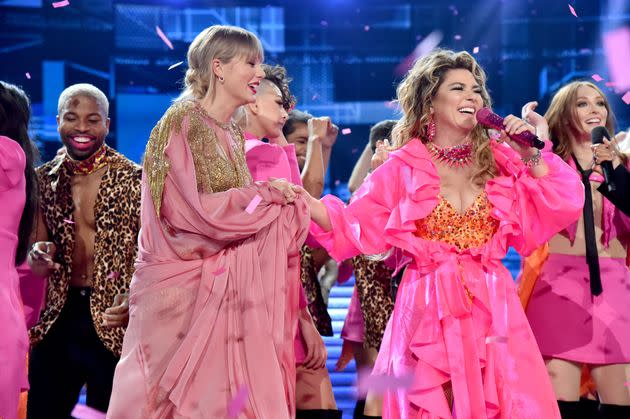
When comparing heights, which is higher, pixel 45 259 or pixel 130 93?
pixel 130 93

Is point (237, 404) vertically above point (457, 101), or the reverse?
point (457, 101)

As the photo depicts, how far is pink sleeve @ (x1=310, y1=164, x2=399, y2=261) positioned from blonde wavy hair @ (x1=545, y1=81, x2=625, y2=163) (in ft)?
3.96

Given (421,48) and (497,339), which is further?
(421,48)

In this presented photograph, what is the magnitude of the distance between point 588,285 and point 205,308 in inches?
76.2

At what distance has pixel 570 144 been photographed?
4.72 m

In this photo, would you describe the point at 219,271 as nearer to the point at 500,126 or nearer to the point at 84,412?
the point at 500,126

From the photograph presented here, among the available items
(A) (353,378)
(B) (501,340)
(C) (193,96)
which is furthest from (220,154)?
(A) (353,378)

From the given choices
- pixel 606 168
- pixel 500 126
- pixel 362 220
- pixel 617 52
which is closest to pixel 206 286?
pixel 362 220

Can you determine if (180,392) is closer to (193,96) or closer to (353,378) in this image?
(193,96)

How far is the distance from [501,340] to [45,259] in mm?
1946

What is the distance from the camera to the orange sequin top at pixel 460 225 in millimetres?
3721

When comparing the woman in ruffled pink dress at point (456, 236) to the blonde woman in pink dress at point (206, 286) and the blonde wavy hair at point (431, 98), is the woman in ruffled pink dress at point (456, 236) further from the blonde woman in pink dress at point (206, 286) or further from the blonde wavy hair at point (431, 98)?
the blonde woman in pink dress at point (206, 286)

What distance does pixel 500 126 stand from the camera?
3637 millimetres

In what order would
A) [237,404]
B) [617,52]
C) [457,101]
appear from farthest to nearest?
[617,52]
[457,101]
[237,404]
